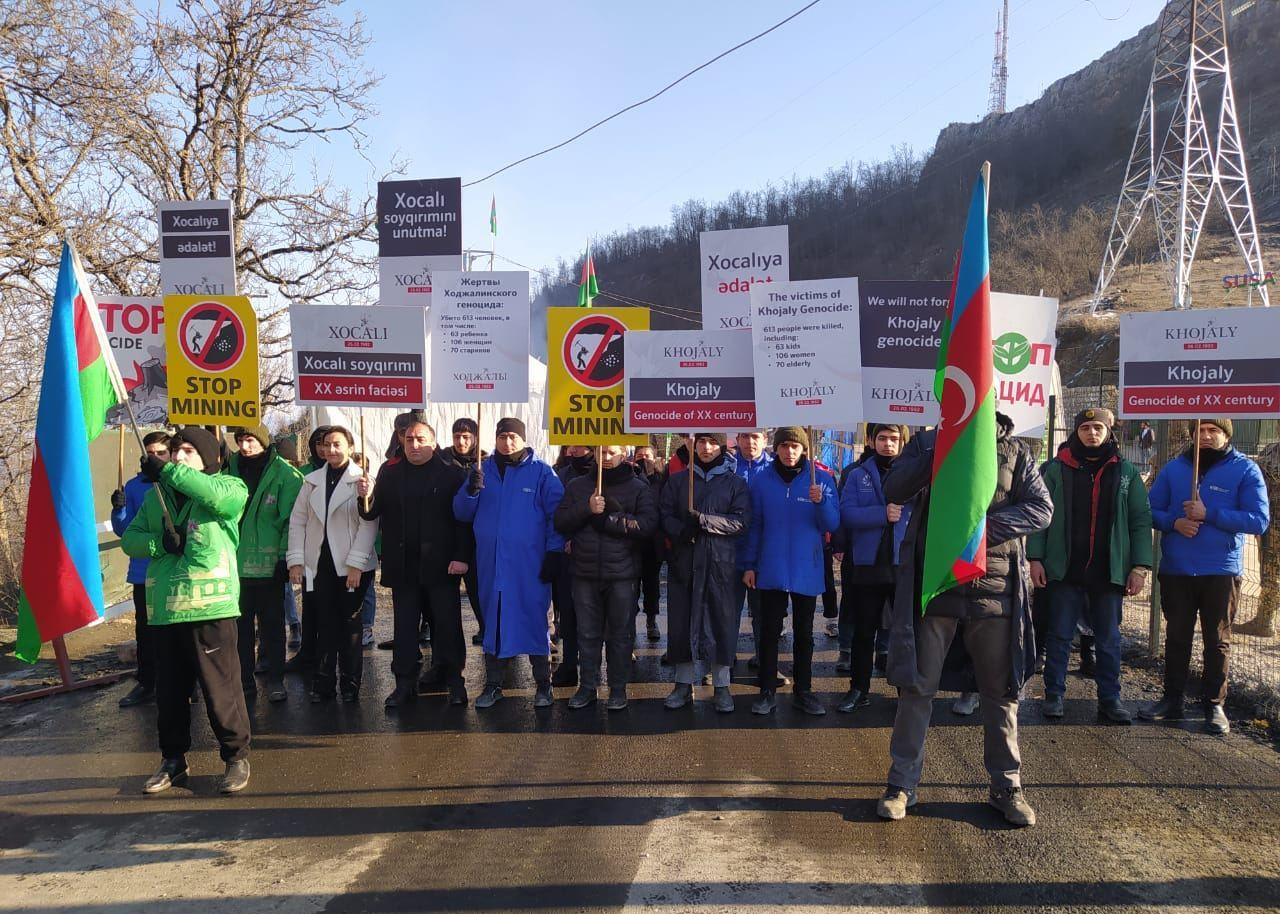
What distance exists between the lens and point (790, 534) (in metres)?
5.95

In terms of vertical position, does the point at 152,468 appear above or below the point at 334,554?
above

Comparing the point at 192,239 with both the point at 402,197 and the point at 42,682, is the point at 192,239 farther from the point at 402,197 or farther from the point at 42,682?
the point at 42,682

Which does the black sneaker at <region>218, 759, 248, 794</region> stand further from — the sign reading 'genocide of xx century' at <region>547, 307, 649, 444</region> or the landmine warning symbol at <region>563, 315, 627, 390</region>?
the landmine warning symbol at <region>563, 315, 627, 390</region>

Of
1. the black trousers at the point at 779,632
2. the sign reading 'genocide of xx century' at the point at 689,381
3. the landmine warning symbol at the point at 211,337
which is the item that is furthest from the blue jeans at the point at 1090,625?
the landmine warning symbol at the point at 211,337

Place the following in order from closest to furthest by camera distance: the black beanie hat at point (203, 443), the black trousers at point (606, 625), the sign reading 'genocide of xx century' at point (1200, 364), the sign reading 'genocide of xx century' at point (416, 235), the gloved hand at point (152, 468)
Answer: the gloved hand at point (152, 468)
the black beanie hat at point (203, 443)
the sign reading 'genocide of xx century' at point (1200, 364)
the black trousers at point (606, 625)
the sign reading 'genocide of xx century' at point (416, 235)

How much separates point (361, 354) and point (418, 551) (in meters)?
1.63

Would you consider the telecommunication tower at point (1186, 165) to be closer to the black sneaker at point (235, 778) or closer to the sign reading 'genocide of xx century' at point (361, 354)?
the sign reading 'genocide of xx century' at point (361, 354)

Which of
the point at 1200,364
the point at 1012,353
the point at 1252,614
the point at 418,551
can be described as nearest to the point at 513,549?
the point at 418,551

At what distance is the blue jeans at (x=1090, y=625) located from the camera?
5781mm

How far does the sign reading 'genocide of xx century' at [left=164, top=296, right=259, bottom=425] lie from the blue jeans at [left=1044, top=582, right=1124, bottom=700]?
6049 millimetres

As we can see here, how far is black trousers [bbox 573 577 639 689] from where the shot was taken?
604 cm

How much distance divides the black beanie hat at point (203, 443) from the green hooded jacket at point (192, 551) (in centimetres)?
14

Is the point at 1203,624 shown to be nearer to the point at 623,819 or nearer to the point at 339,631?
the point at 623,819

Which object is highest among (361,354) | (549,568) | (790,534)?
(361,354)
